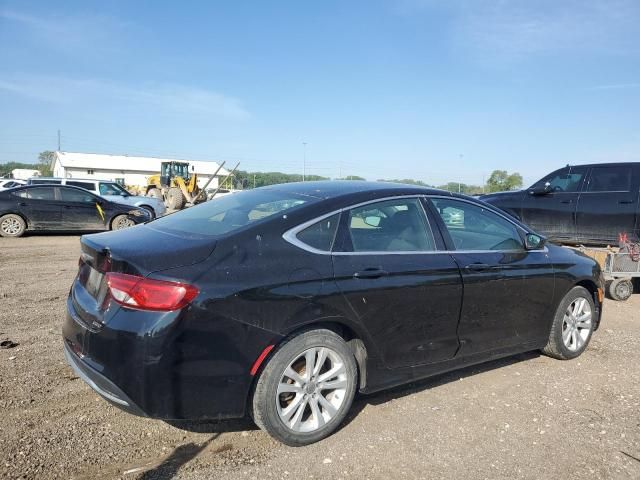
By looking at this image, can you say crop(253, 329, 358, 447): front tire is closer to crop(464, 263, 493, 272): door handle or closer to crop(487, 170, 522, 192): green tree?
crop(464, 263, 493, 272): door handle

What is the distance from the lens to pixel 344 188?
12.8ft

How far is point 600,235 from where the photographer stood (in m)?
8.43

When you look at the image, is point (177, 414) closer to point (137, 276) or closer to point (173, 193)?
point (137, 276)

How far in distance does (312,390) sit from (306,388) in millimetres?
53

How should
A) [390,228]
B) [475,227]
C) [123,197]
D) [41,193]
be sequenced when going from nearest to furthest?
[390,228], [475,227], [41,193], [123,197]

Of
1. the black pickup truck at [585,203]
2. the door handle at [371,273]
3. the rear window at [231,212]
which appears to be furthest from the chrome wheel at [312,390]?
the black pickup truck at [585,203]

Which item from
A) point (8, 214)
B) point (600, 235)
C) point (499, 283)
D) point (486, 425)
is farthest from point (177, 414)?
point (8, 214)

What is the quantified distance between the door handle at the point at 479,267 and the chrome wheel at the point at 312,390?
132 cm

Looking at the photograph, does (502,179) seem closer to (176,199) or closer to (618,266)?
→ (176,199)

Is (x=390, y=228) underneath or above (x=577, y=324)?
above

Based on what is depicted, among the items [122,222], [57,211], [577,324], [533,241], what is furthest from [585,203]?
[57,211]

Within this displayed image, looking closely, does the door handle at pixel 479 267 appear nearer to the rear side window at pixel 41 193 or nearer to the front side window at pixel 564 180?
the front side window at pixel 564 180

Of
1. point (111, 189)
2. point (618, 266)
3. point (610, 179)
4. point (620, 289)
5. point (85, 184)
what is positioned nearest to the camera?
point (618, 266)

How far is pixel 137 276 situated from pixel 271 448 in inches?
52.7
